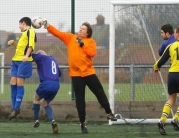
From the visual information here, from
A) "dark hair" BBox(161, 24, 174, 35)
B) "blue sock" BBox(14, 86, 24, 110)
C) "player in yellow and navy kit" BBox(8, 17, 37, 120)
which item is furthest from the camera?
"player in yellow and navy kit" BBox(8, 17, 37, 120)

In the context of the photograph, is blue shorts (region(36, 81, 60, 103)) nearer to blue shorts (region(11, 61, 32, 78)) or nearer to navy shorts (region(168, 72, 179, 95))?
blue shorts (region(11, 61, 32, 78))

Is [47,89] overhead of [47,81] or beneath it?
beneath

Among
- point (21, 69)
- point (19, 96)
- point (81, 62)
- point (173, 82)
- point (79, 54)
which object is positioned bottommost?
point (19, 96)

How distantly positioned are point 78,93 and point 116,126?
205 cm

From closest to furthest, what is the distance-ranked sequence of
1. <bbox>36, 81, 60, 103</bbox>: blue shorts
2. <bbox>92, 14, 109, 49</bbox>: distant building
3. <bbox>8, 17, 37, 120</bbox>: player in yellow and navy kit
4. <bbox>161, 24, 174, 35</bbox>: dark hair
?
<bbox>36, 81, 60, 103</bbox>: blue shorts
<bbox>161, 24, 174, 35</bbox>: dark hair
<bbox>8, 17, 37, 120</bbox>: player in yellow and navy kit
<bbox>92, 14, 109, 49</bbox>: distant building

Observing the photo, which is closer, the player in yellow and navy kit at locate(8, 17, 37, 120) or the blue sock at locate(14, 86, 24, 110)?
the blue sock at locate(14, 86, 24, 110)

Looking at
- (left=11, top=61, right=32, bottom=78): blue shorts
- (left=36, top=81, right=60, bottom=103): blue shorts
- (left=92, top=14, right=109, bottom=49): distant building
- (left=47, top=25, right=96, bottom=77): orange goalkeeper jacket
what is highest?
(left=92, top=14, right=109, bottom=49): distant building

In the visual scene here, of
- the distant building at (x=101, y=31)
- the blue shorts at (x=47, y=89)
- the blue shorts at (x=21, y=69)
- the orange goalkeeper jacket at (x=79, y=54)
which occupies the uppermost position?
the distant building at (x=101, y=31)

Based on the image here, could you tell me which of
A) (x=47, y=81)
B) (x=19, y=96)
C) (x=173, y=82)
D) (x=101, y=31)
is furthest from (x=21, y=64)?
(x=173, y=82)

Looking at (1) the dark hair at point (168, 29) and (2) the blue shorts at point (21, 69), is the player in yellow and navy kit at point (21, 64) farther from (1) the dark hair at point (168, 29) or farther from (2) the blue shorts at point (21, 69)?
(1) the dark hair at point (168, 29)

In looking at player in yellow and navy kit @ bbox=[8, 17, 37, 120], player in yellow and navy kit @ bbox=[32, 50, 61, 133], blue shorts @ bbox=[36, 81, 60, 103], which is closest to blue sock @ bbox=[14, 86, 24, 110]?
player in yellow and navy kit @ bbox=[8, 17, 37, 120]

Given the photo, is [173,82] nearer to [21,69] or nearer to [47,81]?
[47,81]

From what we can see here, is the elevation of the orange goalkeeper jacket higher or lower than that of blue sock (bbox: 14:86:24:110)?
higher

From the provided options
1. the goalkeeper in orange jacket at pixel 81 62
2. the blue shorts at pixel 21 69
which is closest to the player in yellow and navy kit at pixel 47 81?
the goalkeeper in orange jacket at pixel 81 62
